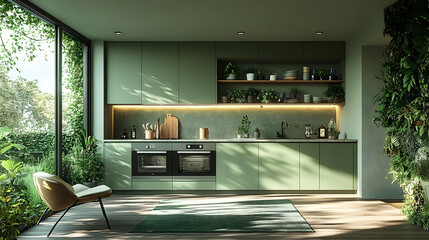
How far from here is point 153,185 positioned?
22.5 ft

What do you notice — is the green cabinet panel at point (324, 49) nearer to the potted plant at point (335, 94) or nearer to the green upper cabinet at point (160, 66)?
the potted plant at point (335, 94)

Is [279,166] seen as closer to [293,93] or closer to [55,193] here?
[293,93]

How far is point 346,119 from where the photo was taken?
708cm

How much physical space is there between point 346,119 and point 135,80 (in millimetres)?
3804

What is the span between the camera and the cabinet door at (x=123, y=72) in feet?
23.6

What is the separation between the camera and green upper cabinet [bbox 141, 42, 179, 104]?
7.18m

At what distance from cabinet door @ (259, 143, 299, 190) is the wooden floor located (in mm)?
261

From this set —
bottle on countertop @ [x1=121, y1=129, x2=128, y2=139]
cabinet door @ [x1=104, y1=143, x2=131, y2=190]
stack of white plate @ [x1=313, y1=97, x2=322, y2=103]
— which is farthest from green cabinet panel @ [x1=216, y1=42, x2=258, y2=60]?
cabinet door @ [x1=104, y1=143, x2=131, y2=190]

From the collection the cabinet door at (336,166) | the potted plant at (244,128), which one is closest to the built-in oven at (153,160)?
the potted plant at (244,128)

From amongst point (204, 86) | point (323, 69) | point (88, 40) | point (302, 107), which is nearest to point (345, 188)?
point (302, 107)

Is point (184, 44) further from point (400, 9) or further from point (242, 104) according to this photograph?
point (400, 9)

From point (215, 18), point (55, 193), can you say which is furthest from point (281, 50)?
point (55, 193)

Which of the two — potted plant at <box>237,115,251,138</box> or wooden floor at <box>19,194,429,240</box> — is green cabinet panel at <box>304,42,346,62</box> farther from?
wooden floor at <box>19,194,429,240</box>

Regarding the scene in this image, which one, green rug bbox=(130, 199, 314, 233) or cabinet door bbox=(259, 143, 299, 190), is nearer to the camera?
green rug bbox=(130, 199, 314, 233)
